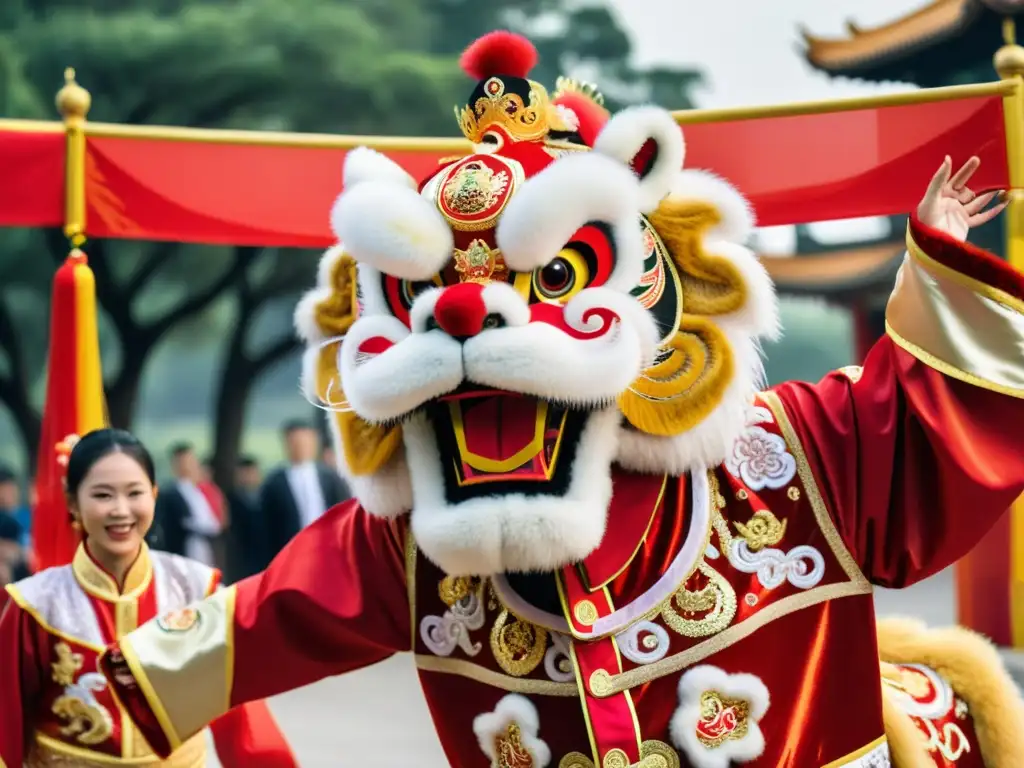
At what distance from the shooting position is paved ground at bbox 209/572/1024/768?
5840 millimetres

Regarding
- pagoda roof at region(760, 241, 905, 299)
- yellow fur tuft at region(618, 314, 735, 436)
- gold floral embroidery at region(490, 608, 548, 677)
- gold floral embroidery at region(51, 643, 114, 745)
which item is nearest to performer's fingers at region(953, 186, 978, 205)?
yellow fur tuft at region(618, 314, 735, 436)

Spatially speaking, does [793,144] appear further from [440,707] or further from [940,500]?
[440,707]

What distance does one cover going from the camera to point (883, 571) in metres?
2.32

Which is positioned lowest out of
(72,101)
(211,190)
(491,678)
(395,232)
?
(491,678)

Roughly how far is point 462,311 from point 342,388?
1.11 ft

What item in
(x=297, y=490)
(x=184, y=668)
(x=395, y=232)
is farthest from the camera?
(x=297, y=490)

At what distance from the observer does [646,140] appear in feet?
7.34

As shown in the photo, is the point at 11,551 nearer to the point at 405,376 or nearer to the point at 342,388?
the point at 342,388

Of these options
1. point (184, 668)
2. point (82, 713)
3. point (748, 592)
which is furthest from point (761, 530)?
point (82, 713)

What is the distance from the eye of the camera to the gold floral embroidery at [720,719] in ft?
7.34

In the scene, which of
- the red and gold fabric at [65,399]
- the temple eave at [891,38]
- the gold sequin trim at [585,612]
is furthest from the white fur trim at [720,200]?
the temple eave at [891,38]

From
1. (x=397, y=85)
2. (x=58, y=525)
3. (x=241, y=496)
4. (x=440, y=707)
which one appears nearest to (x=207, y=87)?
(x=397, y=85)

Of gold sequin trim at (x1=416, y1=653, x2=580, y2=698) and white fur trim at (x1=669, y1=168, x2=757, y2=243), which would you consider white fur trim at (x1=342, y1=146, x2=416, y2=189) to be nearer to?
white fur trim at (x1=669, y1=168, x2=757, y2=243)

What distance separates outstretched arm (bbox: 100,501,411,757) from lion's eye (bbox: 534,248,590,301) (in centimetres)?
54
